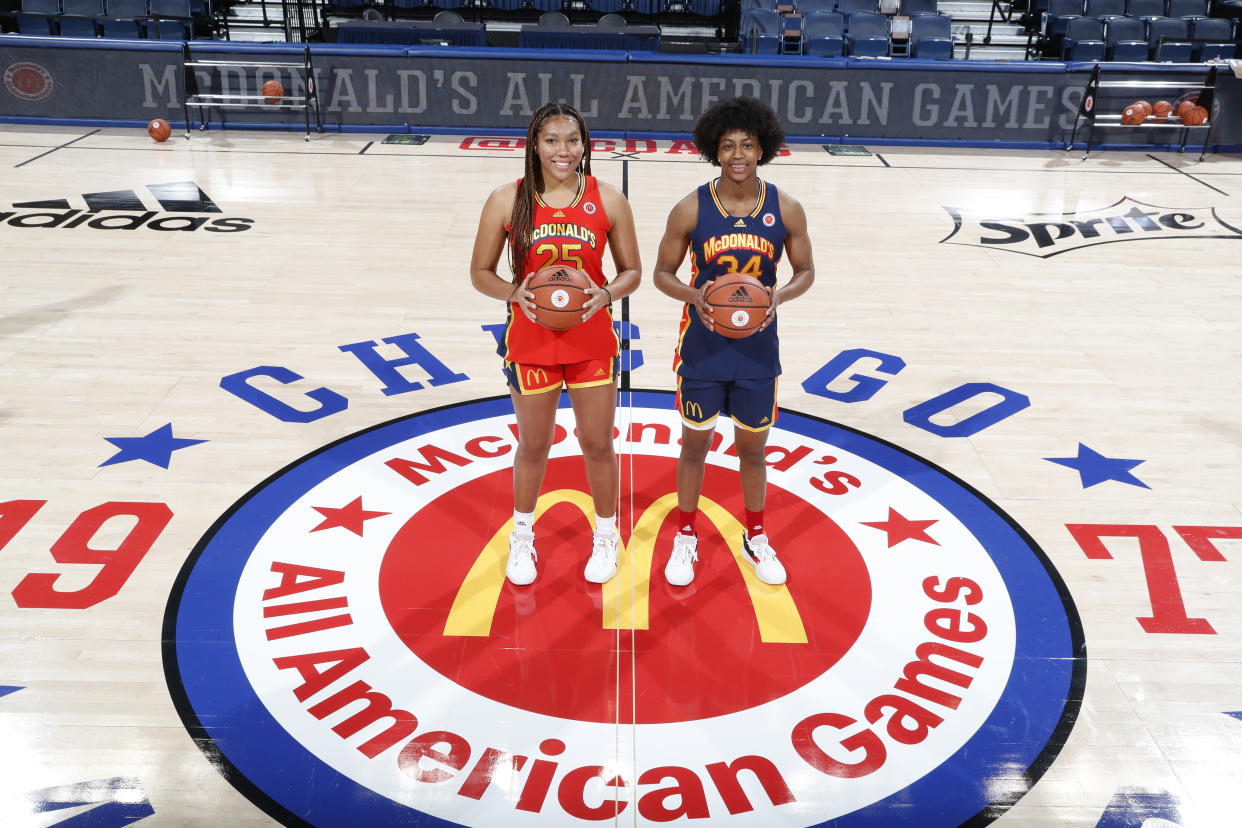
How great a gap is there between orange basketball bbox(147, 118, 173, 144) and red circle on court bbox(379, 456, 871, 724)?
26.3 ft

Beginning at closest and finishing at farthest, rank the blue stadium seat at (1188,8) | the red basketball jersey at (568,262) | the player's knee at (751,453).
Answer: the red basketball jersey at (568,262)
the player's knee at (751,453)
the blue stadium seat at (1188,8)

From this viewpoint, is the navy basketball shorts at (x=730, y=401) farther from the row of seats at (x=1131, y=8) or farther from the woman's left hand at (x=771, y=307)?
the row of seats at (x=1131, y=8)

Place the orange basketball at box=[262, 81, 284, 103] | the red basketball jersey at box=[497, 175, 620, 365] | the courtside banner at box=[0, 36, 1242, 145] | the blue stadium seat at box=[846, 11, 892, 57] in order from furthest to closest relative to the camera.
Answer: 1. the blue stadium seat at box=[846, 11, 892, 57]
2. the courtside banner at box=[0, 36, 1242, 145]
3. the orange basketball at box=[262, 81, 284, 103]
4. the red basketball jersey at box=[497, 175, 620, 365]

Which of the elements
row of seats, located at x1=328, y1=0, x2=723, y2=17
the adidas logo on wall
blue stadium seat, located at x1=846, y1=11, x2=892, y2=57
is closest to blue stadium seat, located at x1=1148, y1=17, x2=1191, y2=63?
blue stadium seat, located at x1=846, y1=11, x2=892, y2=57

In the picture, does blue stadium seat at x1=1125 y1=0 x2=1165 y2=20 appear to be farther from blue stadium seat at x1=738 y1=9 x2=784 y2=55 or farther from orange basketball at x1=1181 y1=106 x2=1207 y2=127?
blue stadium seat at x1=738 y1=9 x2=784 y2=55

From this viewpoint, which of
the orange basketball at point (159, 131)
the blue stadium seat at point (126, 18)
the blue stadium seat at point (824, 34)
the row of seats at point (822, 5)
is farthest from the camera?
the row of seats at point (822, 5)

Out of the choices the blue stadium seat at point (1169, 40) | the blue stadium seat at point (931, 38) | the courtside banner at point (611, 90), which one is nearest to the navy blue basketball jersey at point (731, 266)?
the courtside banner at point (611, 90)

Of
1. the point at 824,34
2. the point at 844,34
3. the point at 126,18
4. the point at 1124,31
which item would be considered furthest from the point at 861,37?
the point at 126,18

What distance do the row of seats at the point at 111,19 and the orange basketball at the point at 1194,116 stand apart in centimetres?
1256

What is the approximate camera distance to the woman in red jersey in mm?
3145

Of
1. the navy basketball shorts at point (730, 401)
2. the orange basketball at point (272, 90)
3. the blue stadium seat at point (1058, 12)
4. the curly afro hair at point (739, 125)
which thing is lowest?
the navy basketball shorts at point (730, 401)

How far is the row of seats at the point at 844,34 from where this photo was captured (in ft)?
43.2

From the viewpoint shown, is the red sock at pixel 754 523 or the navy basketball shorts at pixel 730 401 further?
the red sock at pixel 754 523

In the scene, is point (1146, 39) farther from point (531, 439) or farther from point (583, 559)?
point (531, 439)
